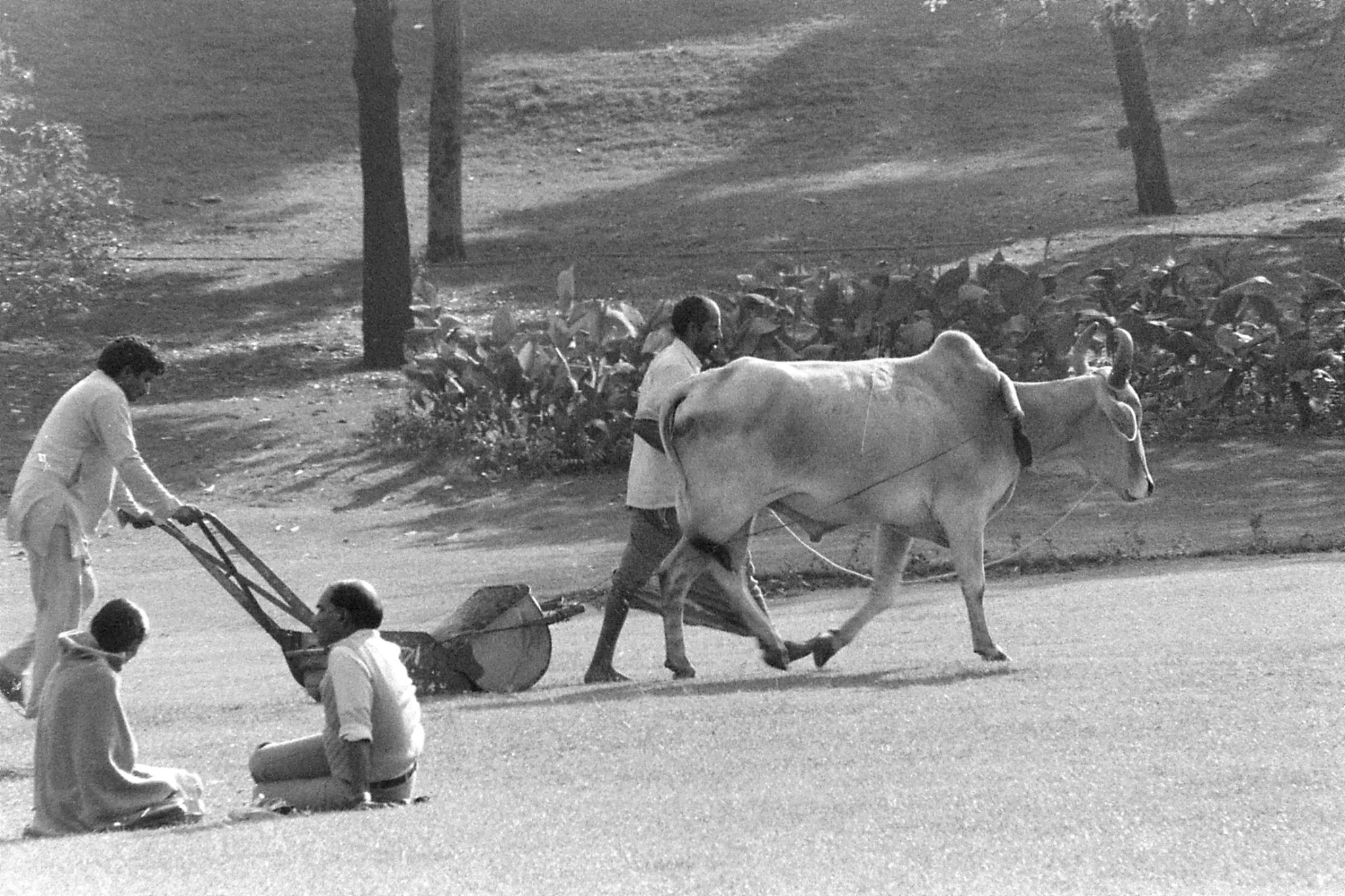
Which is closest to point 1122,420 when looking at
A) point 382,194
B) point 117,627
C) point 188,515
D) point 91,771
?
point 188,515

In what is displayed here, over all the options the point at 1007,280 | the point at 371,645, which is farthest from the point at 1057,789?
the point at 1007,280

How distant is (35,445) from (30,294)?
18.2 metres

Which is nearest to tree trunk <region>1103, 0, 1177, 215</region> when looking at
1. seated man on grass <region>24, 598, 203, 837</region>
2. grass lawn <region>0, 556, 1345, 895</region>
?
grass lawn <region>0, 556, 1345, 895</region>

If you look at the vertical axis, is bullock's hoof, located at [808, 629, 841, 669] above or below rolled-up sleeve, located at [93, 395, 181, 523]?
below

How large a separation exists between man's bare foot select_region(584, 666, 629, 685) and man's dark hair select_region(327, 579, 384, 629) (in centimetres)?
384

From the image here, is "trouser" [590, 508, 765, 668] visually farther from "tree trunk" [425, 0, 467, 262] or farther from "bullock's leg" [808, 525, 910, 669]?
"tree trunk" [425, 0, 467, 262]

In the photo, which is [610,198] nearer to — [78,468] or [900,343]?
[900,343]

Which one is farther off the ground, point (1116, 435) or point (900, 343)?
point (1116, 435)

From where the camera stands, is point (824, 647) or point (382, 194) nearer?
point (824, 647)

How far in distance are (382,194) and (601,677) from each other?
645 inches

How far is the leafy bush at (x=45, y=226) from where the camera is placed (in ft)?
91.5

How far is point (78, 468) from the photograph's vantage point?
36.0 ft

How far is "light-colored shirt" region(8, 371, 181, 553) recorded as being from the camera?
35.5 feet

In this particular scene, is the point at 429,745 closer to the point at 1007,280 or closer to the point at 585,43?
the point at 1007,280
